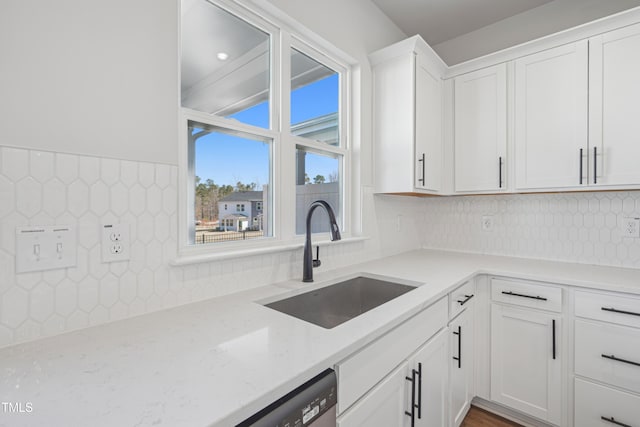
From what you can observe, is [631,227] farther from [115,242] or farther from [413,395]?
[115,242]

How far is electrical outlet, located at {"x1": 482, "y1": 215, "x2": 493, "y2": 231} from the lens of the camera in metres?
2.44

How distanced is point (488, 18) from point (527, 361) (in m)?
2.45

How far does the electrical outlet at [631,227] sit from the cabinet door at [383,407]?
1839 millimetres

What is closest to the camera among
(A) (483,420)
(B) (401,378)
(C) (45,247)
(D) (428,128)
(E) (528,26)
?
(C) (45,247)

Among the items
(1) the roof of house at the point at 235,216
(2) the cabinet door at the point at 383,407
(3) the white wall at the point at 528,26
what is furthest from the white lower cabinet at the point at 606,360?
(3) the white wall at the point at 528,26

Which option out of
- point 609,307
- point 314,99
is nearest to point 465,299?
point 609,307

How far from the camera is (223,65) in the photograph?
1424 millimetres

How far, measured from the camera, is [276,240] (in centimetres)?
157

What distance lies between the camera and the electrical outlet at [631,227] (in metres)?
1.89

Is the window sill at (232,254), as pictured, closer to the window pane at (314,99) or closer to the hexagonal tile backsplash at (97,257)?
the hexagonal tile backsplash at (97,257)

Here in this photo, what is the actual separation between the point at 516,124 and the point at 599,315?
1.24 metres

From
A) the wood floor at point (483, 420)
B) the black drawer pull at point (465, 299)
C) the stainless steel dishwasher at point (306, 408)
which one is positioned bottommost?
the wood floor at point (483, 420)

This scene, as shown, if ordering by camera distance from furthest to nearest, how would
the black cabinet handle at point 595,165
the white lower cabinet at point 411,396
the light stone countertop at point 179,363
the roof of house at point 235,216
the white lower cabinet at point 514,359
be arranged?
the black cabinet handle at point 595,165
the roof of house at point 235,216
the white lower cabinet at point 514,359
the white lower cabinet at point 411,396
the light stone countertop at point 179,363

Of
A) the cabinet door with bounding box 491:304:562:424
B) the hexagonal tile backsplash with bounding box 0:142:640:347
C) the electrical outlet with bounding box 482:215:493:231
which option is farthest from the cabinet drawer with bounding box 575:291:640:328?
the hexagonal tile backsplash with bounding box 0:142:640:347
